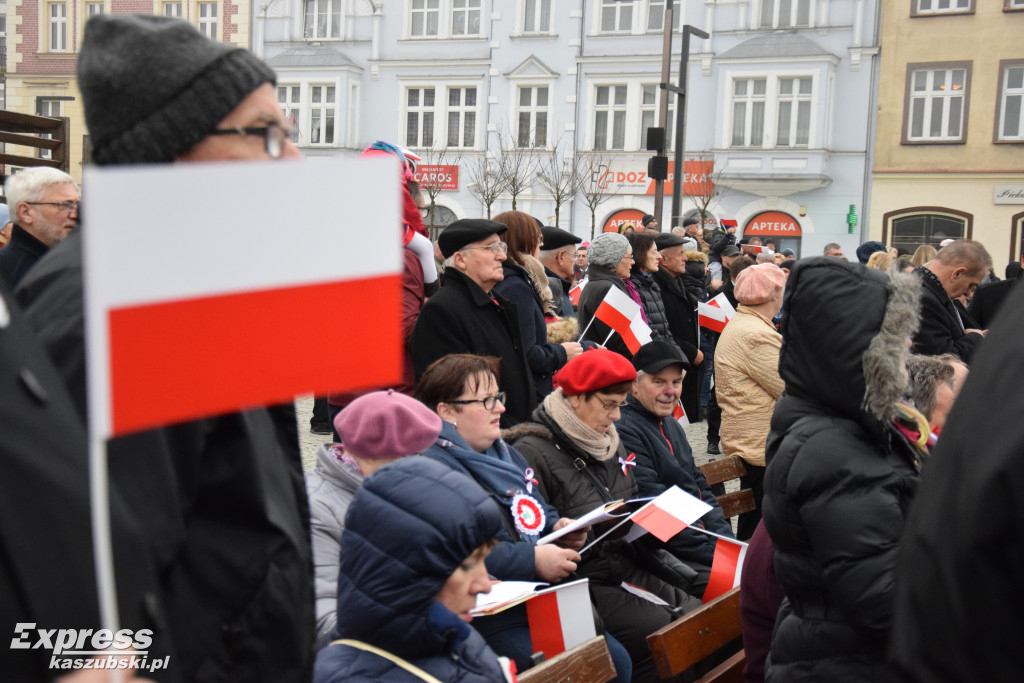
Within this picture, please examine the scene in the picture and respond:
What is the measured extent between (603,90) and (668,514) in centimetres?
2842

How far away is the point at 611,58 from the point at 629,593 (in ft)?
91.8

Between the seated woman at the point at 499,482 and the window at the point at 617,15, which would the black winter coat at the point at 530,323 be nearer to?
the seated woman at the point at 499,482

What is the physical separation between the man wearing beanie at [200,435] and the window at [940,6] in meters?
29.1

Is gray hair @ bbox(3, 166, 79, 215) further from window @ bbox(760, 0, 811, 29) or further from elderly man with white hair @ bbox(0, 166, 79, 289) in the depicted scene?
window @ bbox(760, 0, 811, 29)

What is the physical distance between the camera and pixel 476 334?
16.0ft

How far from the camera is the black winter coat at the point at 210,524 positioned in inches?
50.3

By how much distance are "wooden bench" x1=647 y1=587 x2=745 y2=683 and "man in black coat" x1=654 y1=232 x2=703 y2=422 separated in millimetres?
4665

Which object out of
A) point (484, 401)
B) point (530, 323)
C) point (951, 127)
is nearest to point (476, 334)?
point (530, 323)

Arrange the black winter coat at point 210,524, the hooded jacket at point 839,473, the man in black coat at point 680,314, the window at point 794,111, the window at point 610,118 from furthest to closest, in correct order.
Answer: the window at point 610,118 < the window at point 794,111 < the man in black coat at point 680,314 < the hooded jacket at point 839,473 < the black winter coat at point 210,524

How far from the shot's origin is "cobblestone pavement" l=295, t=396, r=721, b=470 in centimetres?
801

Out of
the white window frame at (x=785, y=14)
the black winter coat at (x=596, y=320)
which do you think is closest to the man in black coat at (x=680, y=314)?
the black winter coat at (x=596, y=320)

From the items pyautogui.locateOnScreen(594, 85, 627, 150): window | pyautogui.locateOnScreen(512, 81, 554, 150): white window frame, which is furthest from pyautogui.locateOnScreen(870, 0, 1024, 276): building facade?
pyautogui.locateOnScreen(512, 81, 554, 150): white window frame

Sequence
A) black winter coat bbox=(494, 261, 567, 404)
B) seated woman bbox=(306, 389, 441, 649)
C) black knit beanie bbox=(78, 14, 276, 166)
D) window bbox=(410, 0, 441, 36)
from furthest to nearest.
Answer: window bbox=(410, 0, 441, 36) < black winter coat bbox=(494, 261, 567, 404) < seated woman bbox=(306, 389, 441, 649) < black knit beanie bbox=(78, 14, 276, 166)

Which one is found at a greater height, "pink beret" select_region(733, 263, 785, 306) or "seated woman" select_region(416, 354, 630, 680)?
"pink beret" select_region(733, 263, 785, 306)
